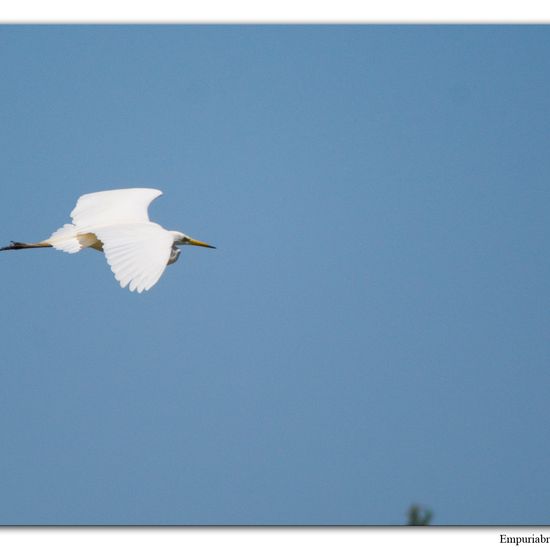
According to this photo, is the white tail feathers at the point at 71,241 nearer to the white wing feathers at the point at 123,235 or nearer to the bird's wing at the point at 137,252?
the white wing feathers at the point at 123,235

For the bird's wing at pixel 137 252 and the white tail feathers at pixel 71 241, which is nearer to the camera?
the bird's wing at pixel 137 252

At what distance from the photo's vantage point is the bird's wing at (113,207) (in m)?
14.6

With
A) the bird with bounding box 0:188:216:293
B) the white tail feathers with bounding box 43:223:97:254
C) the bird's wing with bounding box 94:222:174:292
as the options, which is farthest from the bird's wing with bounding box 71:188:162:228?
the bird's wing with bounding box 94:222:174:292

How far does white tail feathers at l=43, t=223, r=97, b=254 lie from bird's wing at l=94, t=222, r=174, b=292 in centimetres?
58

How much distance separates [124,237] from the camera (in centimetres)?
1251

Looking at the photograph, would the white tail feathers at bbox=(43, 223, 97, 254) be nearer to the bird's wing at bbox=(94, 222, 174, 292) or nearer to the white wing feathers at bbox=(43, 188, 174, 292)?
the white wing feathers at bbox=(43, 188, 174, 292)

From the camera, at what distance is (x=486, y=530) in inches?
444

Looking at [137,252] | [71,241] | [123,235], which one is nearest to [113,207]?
[71,241]

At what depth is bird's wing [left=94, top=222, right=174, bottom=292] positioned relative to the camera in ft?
36.9

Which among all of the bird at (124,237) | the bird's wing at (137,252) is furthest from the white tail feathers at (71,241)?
the bird's wing at (137,252)

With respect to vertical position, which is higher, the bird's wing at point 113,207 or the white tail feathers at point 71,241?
the bird's wing at point 113,207
